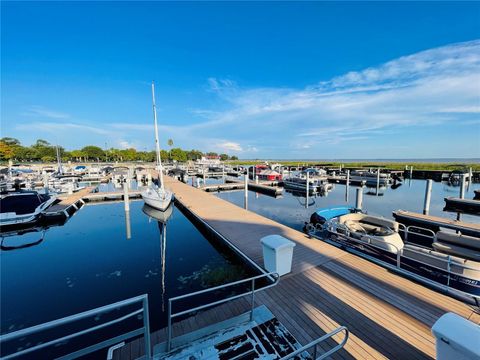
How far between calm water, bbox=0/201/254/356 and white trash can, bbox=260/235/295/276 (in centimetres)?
180

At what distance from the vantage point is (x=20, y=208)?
13492mm

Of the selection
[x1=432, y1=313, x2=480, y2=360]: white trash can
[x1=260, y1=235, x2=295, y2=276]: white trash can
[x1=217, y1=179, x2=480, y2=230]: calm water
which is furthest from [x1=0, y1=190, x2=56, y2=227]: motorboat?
[x1=432, y1=313, x2=480, y2=360]: white trash can

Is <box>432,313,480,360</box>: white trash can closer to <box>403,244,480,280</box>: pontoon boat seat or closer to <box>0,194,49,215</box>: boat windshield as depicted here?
<box>403,244,480,280</box>: pontoon boat seat

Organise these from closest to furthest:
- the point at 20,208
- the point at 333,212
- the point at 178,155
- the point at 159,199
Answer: the point at 333,212 < the point at 20,208 < the point at 159,199 < the point at 178,155

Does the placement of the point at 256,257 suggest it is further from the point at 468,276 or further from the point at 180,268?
the point at 468,276

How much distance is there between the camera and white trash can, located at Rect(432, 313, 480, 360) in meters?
2.28

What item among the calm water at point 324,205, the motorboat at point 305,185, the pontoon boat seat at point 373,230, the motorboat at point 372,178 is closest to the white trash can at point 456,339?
the pontoon boat seat at point 373,230

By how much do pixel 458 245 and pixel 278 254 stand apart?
23.1ft

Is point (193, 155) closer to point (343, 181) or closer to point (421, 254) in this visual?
point (343, 181)

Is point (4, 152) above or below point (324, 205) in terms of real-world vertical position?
above

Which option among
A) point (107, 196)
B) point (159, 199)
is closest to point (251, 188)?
point (159, 199)

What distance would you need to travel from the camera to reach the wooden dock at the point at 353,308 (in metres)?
3.68

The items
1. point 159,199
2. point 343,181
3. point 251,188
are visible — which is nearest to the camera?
point 159,199

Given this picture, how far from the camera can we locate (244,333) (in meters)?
3.70
